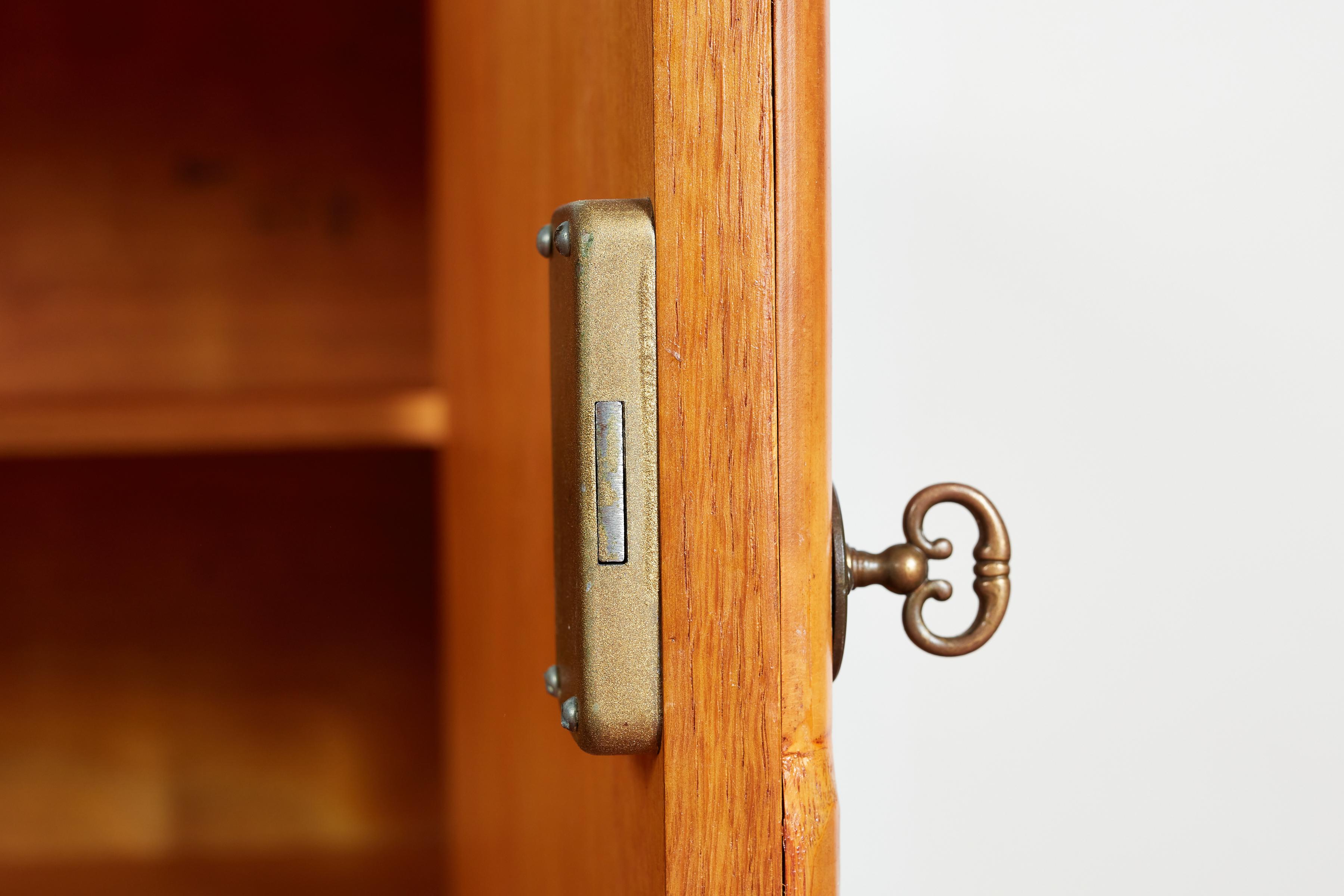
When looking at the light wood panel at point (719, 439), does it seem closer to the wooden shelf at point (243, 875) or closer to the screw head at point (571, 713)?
the screw head at point (571, 713)

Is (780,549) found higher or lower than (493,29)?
lower

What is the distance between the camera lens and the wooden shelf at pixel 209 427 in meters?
0.62

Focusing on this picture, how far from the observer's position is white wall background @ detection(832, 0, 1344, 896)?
720 mm

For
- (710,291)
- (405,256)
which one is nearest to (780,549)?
(710,291)

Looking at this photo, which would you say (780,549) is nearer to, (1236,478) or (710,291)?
(710,291)

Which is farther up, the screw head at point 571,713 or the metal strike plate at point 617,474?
the metal strike plate at point 617,474

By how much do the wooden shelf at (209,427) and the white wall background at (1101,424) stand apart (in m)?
0.31

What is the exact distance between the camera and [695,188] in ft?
0.83

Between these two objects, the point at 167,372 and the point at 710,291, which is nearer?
the point at 710,291

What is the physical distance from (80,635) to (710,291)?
79 centimetres

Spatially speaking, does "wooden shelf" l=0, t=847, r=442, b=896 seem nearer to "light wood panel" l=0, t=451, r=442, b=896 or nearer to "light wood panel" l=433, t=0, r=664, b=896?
"light wood panel" l=0, t=451, r=442, b=896

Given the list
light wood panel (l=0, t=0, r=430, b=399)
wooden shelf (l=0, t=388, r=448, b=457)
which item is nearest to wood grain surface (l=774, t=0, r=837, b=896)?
wooden shelf (l=0, t=388, r=448, b=457)

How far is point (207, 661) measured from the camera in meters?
0.86

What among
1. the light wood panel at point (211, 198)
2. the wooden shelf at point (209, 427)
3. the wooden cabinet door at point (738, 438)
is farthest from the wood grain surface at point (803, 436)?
the light wood panel at point (211, 198)
